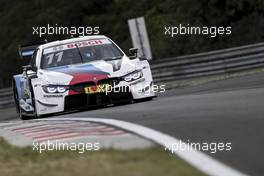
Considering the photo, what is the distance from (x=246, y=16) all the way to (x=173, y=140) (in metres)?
27.9

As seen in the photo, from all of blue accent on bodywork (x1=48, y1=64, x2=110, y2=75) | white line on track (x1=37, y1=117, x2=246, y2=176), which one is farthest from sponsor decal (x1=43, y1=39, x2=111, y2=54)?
white line on track (x1=37, y1=117, x2=246, y2=176)

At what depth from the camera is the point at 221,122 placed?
888cm

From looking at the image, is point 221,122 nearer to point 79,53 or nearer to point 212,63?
point 79,53

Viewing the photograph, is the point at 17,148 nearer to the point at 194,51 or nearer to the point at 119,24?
the point at 194,51

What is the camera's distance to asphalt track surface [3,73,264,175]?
689cm

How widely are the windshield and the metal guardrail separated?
9087 millimetres

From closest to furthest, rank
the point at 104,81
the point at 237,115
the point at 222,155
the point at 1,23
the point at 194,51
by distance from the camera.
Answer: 1. the point at 222,155
2. the point at 237,115
3. the point at 104,81
4. the point at 194,51
5. the point at 1,23

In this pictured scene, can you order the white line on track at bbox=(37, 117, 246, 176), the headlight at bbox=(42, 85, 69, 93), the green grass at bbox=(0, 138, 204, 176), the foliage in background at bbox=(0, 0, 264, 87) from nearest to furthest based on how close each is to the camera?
1. the white line on track at bbox=(37, 117, 246, 176)
2. the green grass at bbox=(0, 138, 204, 176)
3. the headlight at bbox=(42, 85, 69, 93)
4. the foliage in background at bbox=(0, 0, 264, 87)

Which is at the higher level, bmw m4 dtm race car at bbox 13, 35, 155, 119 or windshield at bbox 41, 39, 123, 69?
windshield at bbox 41, 39, 123, 69

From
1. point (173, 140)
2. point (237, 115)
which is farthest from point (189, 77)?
point (173, 140)

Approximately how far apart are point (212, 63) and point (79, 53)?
31.8ft

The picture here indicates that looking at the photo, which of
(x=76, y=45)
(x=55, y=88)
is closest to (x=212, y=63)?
(x=76, y=45)

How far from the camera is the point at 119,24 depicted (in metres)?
49.2

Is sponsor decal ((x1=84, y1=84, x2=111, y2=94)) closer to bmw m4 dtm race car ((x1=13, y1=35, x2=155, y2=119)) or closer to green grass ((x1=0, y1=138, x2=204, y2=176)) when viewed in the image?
bmw m4 dtm race car ((x1=13, y1=35, x2=155, y2=119))
